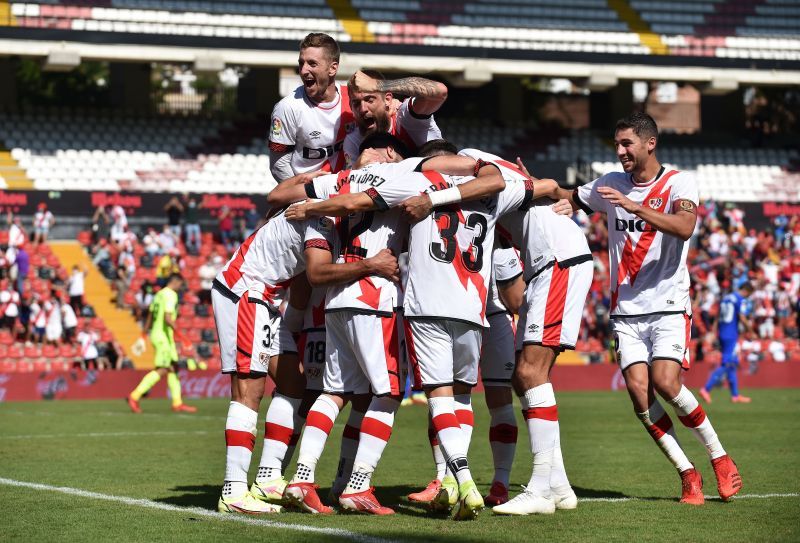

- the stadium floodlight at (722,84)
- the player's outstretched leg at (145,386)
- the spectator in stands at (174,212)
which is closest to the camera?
the player's outstretched leg at (145,386)

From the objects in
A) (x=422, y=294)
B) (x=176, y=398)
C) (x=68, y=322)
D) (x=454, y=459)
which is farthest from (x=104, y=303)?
(x=454, y=459)

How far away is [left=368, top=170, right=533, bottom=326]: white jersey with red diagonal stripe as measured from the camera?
Answer: 7.67 m

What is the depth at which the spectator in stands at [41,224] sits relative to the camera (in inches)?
1222

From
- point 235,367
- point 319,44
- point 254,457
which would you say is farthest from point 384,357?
point 254,457

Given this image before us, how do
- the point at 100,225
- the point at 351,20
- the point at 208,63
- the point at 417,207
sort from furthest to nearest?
the point at 351,20, the point at 208,63, the point at 100,225, the point at 417,207

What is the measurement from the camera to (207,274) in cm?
3036

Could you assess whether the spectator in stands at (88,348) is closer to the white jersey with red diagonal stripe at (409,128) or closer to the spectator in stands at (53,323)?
the spectator in stands at (53,323)

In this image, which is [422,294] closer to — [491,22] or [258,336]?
[258,336]

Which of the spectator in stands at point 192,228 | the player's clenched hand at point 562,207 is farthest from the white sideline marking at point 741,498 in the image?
the spectator in stands at point 192,228

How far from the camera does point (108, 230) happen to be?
3188 centimetres

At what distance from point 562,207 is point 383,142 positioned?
1313 millimetres

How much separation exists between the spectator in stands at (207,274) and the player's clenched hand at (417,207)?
2240 centimetres

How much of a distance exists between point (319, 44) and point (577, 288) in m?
2.48

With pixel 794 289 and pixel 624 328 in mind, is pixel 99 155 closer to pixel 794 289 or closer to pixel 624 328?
pixel 794 289
